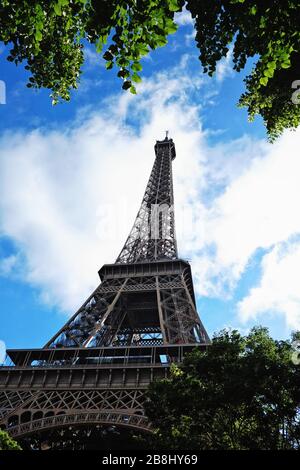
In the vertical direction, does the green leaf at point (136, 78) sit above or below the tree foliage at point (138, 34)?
below

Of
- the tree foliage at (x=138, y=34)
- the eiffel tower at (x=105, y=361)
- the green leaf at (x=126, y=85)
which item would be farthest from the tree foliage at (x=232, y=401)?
the green leaf at (x=126, y=85)

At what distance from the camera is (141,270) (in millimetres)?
41531

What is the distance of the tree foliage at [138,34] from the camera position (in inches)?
311

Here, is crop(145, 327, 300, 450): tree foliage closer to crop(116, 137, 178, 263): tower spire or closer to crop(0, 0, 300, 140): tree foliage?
crop(0, 0, 300, 140): tree foliage

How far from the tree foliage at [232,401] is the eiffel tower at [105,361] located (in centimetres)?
692

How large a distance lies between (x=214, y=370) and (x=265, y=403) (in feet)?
7.88

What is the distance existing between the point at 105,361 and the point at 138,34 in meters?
24.5

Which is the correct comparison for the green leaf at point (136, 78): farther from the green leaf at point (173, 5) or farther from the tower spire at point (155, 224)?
the tower spire at point (155, 224)

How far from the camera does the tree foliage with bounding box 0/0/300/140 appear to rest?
25.9ft

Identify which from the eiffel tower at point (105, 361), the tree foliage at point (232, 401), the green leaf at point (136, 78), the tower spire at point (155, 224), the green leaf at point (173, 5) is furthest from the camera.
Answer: the tower spire at point (155, 224)

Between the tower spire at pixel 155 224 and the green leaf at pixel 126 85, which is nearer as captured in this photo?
the green leaf at pixel 126 85

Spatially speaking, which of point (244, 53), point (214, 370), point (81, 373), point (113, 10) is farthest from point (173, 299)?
point (113, 10)
